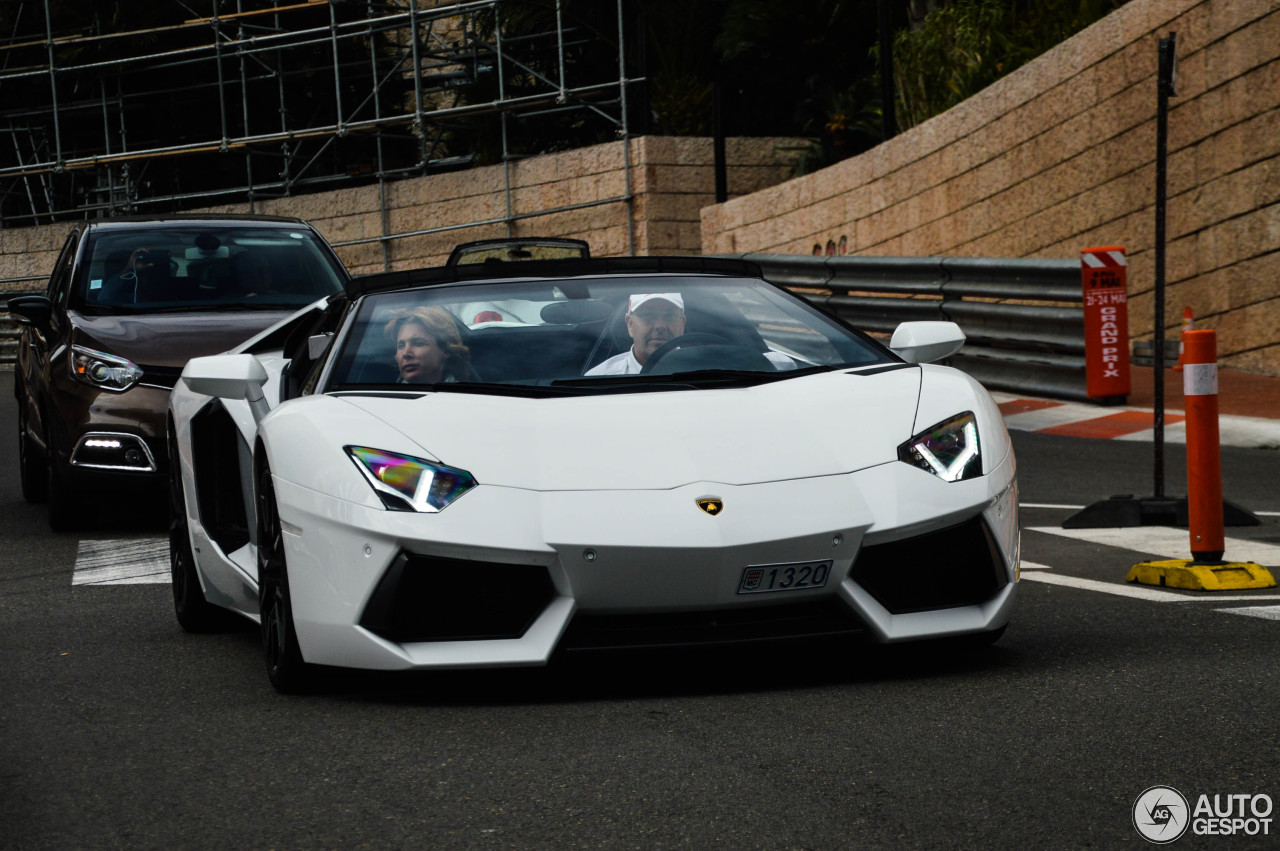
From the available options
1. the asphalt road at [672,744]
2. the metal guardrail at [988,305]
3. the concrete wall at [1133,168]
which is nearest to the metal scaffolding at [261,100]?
the concrete wall at [1133,168]

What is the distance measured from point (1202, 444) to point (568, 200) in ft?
79.8

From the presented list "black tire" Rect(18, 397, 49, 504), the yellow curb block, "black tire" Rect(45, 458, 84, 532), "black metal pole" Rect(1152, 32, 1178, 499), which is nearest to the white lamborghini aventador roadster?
the yellow curb block

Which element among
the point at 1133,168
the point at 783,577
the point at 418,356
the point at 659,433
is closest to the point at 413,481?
the point at 659,433

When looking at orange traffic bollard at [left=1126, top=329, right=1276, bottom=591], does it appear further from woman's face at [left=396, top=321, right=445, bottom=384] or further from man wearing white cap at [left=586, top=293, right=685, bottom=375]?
woman's face at [left=396, top=321, right=445, bottom=384]

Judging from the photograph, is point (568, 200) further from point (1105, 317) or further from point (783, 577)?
point (783, 577)

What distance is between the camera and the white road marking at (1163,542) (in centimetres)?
712

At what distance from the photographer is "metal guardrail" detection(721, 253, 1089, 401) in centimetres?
1350

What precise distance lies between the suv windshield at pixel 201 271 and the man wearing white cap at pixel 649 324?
4.60 metres

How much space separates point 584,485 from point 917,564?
33.1 inches

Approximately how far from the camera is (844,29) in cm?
2648

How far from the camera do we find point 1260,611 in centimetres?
566

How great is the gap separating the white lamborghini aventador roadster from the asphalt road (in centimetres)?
18

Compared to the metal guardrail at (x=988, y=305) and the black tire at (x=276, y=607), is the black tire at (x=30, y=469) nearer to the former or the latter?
the metal guardrail at (x=988, y=305)

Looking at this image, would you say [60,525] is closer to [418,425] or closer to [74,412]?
[74,412]
